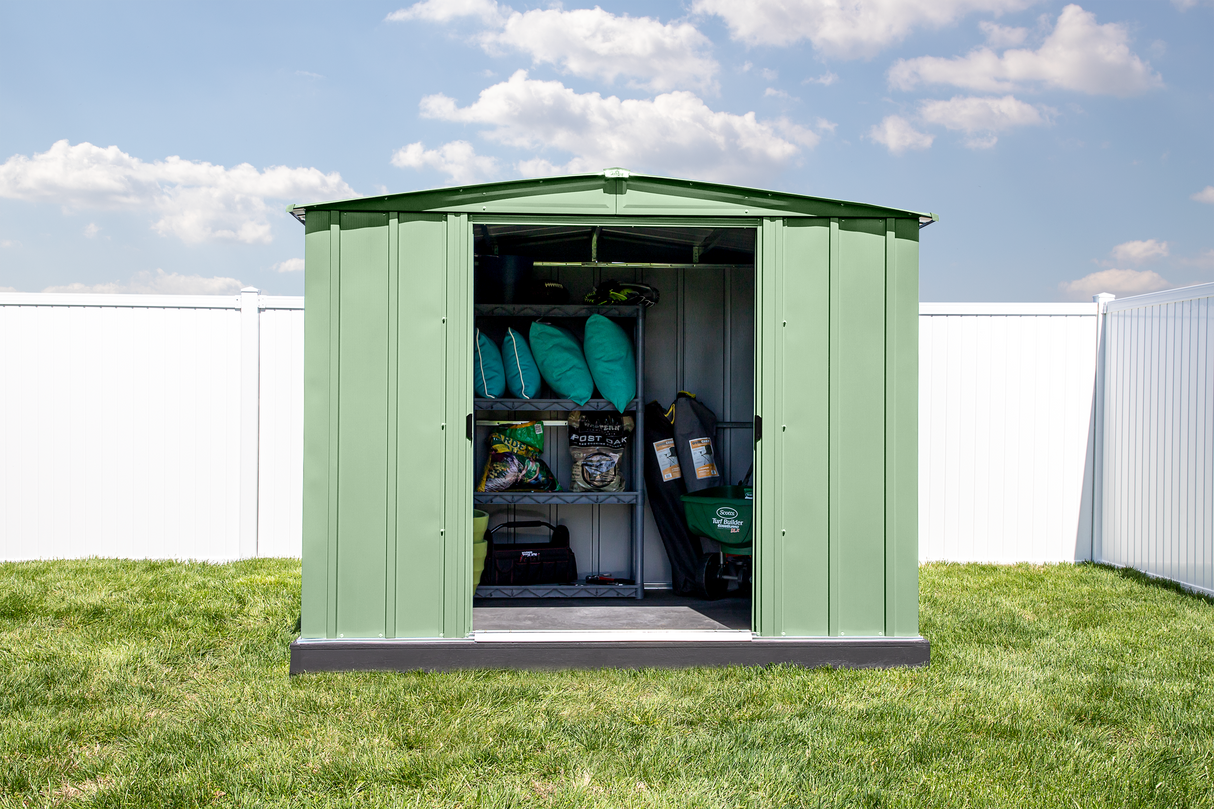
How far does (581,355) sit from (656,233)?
1067 millimetres

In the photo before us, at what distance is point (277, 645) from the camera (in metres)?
4.27

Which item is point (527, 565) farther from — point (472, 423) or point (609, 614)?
point (472, 423)

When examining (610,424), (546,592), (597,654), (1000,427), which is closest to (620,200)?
Result: (610,424)

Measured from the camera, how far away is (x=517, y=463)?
5.32 m

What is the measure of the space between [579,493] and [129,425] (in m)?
3.79

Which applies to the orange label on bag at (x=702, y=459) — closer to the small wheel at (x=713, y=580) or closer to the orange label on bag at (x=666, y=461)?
the orange label on bag at (x=666, y=461)

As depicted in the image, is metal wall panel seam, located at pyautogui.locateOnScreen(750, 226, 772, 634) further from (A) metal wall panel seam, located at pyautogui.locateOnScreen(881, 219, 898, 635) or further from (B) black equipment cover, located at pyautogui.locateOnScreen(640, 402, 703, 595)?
(B) black equipment cover, located at pyautogui.locateOnScreen(640, 402, 703, 595)

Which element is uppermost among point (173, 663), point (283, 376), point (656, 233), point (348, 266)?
point (656, 233)

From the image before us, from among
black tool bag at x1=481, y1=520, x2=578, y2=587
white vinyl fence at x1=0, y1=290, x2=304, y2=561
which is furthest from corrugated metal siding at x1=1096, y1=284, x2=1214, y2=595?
white vinyl fence at x1=0, y1=290, x2=304, y2=561

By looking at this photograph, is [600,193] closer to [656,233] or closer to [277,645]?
[656,233]

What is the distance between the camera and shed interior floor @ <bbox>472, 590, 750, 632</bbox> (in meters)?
4.33

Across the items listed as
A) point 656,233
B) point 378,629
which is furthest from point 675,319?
point 378,629

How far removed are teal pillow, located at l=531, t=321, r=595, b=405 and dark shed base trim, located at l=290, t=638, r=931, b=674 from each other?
5.62 ft

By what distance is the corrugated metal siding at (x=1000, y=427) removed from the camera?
657 centimetres
